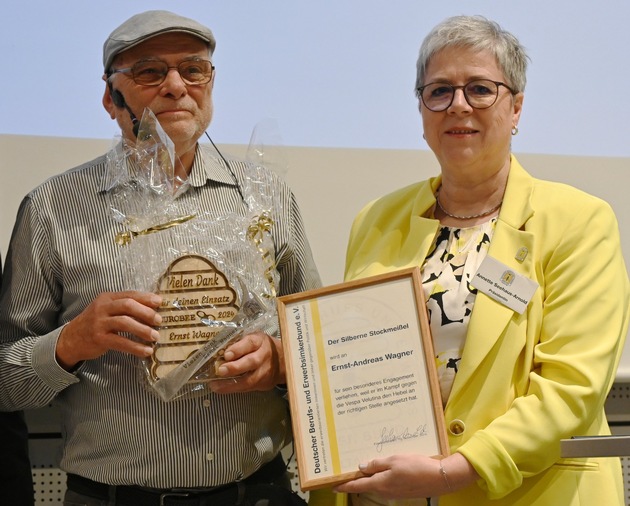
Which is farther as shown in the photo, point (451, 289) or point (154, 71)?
point (154, 71)

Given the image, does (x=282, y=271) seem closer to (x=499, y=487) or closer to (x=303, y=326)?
(x=303, y=326)

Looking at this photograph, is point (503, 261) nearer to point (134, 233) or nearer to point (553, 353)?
point (553, 353)

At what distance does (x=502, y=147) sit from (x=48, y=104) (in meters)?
1.38

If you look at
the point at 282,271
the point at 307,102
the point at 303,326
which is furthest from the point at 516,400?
the point at 307,102

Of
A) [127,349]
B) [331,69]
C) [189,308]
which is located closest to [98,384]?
[127,349]

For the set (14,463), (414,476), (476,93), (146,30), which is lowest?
(414,476)

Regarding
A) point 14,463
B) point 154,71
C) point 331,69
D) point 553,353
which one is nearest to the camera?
point 553,353

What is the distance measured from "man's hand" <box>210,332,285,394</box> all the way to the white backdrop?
2.71 feet

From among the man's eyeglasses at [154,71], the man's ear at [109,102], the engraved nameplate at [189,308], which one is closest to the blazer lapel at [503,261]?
the engraved nameplate at [189,308]

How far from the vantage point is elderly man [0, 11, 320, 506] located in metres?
2.02

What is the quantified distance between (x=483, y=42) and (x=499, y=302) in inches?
23.4

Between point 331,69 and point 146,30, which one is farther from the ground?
point 331,69

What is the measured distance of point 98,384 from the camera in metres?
2.07
